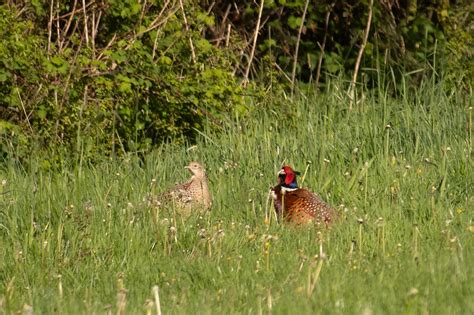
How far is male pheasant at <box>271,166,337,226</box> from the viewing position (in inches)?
313

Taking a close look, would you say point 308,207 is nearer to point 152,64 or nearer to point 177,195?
point 177,195

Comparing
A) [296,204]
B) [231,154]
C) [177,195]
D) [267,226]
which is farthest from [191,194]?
[231,154]

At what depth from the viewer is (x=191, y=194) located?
28.0 feet

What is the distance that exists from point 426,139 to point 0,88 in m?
3.50

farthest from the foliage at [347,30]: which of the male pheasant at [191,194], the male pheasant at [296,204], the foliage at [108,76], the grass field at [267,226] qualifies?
the male pheasant at [296,204]

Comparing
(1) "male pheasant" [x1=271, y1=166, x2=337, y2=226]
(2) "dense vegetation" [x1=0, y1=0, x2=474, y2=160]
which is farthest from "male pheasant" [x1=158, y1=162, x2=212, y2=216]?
(2) "dense vegetation" [x1=0, y1=0, x2=474, y2=160]

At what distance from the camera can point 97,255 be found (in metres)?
7.09

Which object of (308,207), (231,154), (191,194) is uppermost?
(308,207)

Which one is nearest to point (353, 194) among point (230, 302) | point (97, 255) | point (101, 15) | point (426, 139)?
point (426, 139)

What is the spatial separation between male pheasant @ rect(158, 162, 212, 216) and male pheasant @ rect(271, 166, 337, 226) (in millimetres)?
472

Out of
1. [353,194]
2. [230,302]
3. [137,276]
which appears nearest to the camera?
[230,302]

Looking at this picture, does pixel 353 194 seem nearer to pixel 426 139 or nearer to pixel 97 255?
pixel 426 139

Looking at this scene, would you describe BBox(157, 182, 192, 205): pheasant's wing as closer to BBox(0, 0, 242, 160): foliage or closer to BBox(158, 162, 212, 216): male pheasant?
BBox(158, 162, 212, 216): male pheasant

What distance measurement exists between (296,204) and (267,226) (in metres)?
0.57
